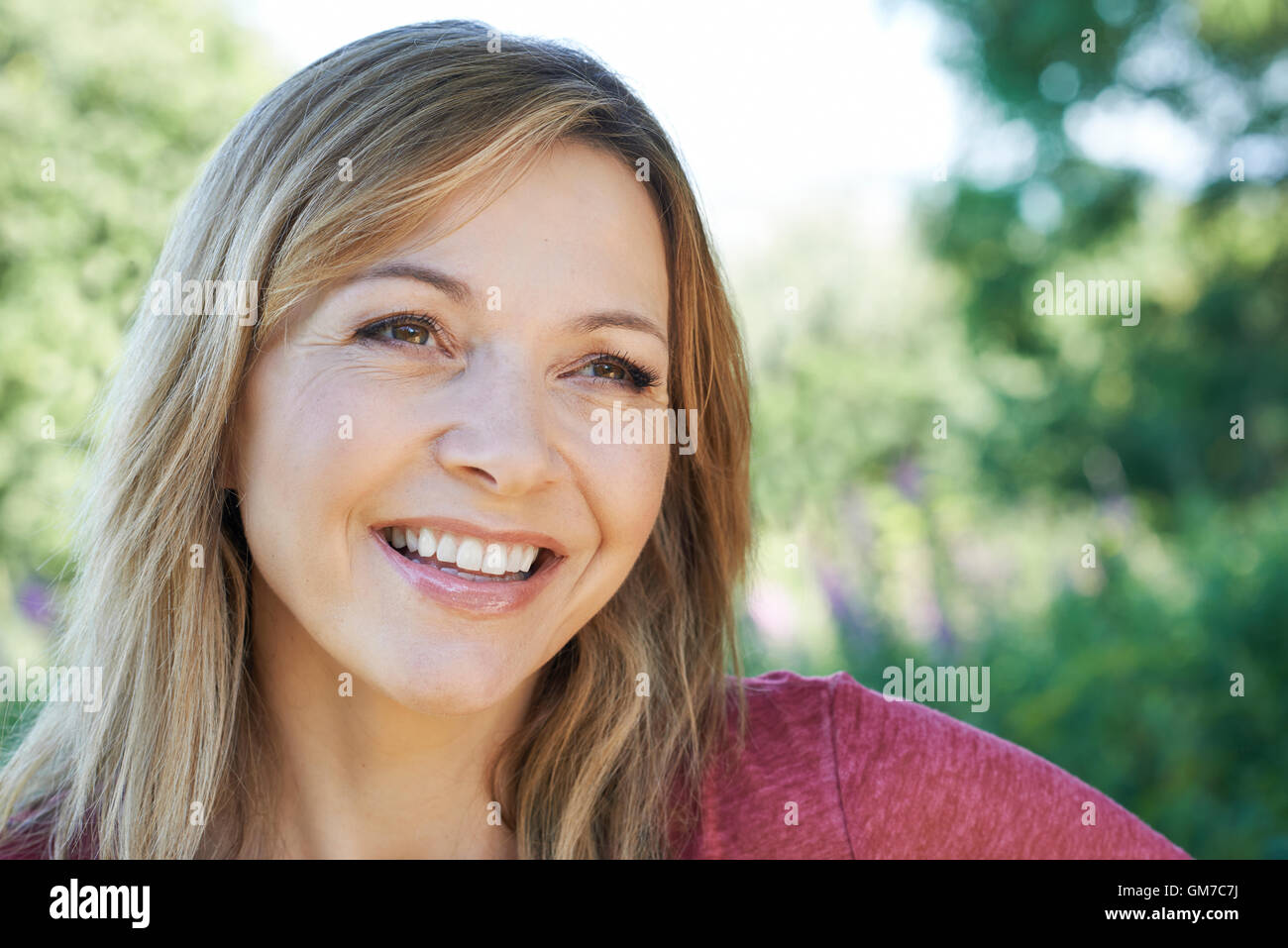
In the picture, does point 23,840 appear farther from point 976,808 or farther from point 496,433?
point 976,808

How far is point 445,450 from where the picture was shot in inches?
59.0

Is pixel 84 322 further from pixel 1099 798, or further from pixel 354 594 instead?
pixel 1099 798

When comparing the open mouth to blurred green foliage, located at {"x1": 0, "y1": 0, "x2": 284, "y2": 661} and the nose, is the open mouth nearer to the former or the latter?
the nose

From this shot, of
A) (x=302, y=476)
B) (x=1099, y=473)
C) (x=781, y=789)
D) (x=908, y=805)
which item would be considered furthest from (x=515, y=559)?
(x=1099, y=473)

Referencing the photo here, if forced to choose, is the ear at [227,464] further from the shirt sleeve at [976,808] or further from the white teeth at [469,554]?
the shirt sleeve at [976,808]

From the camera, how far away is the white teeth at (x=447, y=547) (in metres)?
1.55

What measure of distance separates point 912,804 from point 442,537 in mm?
875

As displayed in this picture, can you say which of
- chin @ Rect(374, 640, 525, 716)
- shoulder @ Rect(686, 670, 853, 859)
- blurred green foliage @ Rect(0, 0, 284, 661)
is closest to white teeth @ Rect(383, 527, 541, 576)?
chin @ Rect(374, 640, 525, 716)

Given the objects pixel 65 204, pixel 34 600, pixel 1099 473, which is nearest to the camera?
pixel 34 600

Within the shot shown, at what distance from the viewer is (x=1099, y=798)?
1.74 m

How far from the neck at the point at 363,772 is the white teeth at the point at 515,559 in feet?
1.12

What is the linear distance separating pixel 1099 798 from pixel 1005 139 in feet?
18.3

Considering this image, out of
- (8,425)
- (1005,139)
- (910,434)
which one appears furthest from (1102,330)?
(8,425)
